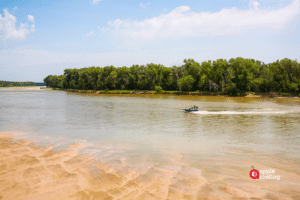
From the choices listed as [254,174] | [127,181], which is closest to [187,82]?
[254,174]

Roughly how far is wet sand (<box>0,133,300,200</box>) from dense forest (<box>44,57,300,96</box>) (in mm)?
97301

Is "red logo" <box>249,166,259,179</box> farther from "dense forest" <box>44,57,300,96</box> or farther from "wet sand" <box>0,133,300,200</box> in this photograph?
"dense forest" <box>44,57,300,96</box>

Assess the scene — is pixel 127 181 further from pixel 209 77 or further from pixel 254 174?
pixel 209 77

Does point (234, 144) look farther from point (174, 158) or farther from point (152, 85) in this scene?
point (152, 85)

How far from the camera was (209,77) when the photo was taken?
115188 millimetres

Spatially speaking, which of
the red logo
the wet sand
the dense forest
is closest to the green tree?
the dense forest

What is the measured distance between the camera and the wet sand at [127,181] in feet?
27.2

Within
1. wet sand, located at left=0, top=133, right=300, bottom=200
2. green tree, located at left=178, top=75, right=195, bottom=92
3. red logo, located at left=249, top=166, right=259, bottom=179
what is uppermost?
green tree, located at left=178, top=75, right=195, bottom=92

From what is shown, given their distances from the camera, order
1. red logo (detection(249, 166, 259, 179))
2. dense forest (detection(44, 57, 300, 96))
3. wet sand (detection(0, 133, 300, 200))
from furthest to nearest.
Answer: dense forest (detection(44, 57, 300, 96)), red logo (detection(249, 166, 259, 179)), wet sand (detection(0, 133, 300, 200))

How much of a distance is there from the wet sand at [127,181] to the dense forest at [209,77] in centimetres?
9730

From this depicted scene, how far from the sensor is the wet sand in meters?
8.30

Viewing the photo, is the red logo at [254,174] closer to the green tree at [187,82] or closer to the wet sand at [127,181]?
the wet sand at [127,181]

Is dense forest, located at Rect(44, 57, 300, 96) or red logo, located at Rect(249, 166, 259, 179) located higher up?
dense forest, located at Rect(44, 57, 300, 96)

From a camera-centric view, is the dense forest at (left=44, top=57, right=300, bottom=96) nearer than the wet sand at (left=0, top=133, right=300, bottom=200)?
No
